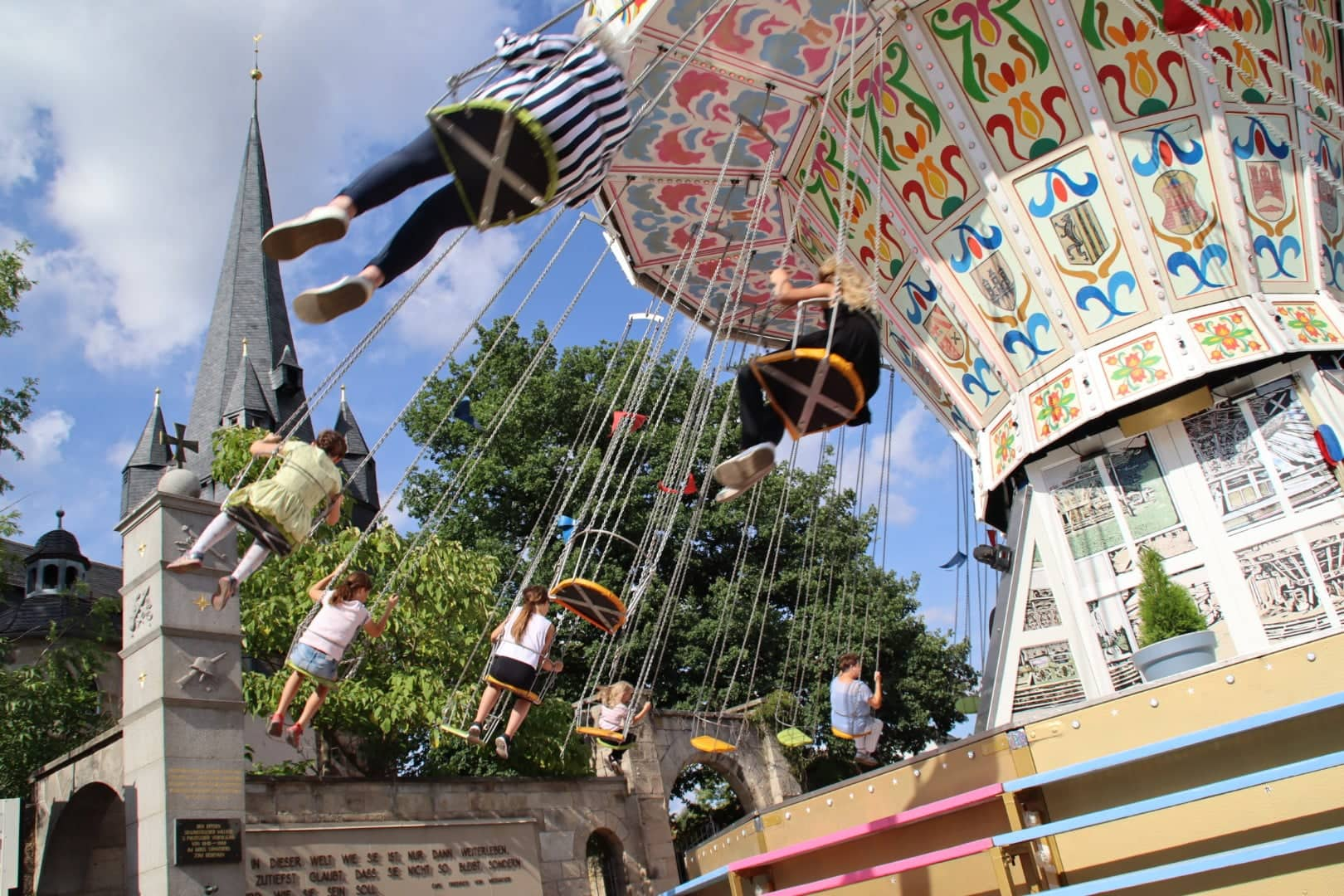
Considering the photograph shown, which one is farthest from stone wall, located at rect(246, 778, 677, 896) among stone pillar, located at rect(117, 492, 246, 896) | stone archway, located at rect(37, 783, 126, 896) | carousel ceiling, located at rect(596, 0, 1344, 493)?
carousel ceiling, located at rect(596, 0, 1344, 493)

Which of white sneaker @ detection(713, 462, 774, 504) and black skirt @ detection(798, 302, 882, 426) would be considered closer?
black skirt @ detection(798, 302, 882, 426)

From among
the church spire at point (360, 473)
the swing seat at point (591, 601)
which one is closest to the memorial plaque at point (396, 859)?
the swing seat at point (591, 601)

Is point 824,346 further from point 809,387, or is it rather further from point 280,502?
point 280,502

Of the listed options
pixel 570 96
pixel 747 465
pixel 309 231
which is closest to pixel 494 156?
pixel 570 96

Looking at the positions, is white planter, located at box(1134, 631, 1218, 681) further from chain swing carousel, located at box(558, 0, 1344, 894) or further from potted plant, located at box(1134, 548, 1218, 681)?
chain swing carousel, located at box(558, 0, 1344, 894)

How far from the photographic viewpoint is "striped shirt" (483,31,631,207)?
6.10 metres

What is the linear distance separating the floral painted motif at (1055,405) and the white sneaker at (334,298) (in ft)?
20.0

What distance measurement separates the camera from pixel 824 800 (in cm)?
748

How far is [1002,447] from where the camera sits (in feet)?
34.4

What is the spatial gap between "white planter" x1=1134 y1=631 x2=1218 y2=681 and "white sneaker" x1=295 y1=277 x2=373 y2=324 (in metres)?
5.69

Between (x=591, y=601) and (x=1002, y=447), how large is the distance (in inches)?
156

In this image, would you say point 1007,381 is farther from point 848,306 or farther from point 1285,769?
point 1285,769

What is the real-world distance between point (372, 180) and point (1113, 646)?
6.98 metres

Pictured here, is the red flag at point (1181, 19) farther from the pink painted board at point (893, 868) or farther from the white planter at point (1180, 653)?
the pink painted board at point (893, 868)
